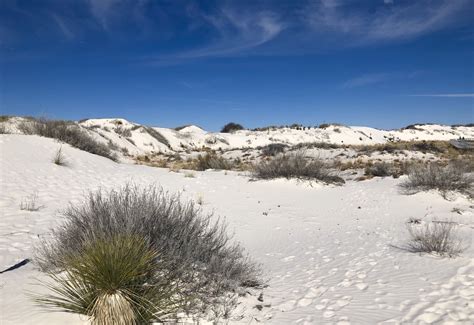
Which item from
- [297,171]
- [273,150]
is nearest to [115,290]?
[297,171]

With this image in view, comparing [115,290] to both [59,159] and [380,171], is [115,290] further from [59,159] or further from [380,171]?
[380,171]

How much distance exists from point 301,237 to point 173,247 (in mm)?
4030

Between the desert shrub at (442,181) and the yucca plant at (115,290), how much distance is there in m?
9.31

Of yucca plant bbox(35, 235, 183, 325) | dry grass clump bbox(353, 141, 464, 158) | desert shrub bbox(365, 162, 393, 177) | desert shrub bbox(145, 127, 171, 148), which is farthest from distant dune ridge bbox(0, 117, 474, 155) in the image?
yucca plant bbox(35, 235, 183, 325)

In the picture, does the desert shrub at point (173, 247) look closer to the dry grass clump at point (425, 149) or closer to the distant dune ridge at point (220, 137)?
the dry grass clump at point (425, 149)

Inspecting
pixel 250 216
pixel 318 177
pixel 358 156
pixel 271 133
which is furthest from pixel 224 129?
pixel 250 216

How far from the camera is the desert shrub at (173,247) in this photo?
12.3ft

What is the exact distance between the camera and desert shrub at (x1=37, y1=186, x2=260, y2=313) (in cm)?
376

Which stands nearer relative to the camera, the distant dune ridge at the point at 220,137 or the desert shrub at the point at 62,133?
the desert shrub at the point at 62,133

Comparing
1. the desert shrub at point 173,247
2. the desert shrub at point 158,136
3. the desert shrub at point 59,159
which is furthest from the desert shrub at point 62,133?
the desert shrub at point 158,136

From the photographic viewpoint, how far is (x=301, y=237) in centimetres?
749

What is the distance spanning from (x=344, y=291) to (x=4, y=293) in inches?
140

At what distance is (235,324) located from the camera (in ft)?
11.3

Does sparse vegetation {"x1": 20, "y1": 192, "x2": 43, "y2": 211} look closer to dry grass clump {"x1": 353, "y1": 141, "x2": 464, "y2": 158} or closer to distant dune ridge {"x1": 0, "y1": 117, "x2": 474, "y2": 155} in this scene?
dry grass clump {"x1": 353, "y1": 141, "x2": 464, "y2": 158}
